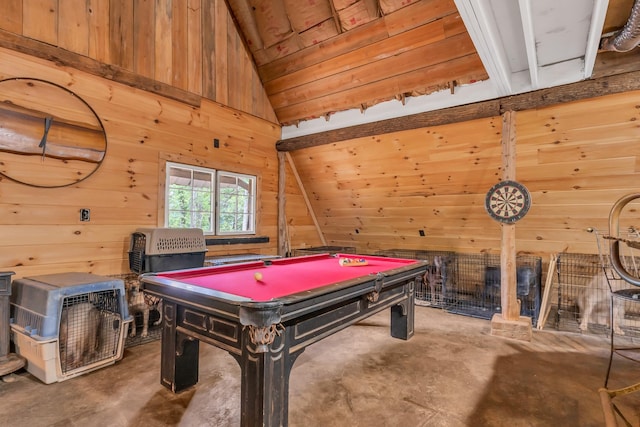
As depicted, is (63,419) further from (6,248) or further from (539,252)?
(539,252)

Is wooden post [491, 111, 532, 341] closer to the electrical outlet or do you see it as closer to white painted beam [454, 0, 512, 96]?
white painted beam [454, 0, 512, 96]

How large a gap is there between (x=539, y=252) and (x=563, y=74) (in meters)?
2.20

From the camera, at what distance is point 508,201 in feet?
11.5

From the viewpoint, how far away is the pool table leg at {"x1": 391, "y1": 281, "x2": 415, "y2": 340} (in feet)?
10.6

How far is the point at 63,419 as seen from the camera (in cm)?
196

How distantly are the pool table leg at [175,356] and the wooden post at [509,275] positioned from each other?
2964 mm

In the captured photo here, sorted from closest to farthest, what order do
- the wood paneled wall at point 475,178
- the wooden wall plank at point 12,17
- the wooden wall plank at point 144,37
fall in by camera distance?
the wooden wall plank at point 12,17 → the wood paneled wall at point 475,178 → the wooden wall plank at point 144,37

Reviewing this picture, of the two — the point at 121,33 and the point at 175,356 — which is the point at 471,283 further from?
the point at 121,33

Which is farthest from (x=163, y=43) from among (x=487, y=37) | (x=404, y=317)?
(x=404, y=317)

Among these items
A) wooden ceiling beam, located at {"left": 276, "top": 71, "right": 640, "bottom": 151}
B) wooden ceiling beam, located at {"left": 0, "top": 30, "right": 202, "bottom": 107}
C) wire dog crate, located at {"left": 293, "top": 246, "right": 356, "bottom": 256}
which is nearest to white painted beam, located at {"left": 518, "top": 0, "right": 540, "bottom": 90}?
wooden ceiling beam, located at {"left": 276, "top": 71, "right": 640, "bottom": 151}

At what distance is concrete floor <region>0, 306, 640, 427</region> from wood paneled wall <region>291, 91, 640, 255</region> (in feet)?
4.84

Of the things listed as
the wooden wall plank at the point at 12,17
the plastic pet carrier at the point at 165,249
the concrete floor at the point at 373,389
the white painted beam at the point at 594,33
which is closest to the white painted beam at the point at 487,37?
the white painted beam at the point at 594,33

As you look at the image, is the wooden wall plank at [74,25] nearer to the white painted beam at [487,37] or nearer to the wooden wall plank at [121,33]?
the wooden wall plank at [121,33]

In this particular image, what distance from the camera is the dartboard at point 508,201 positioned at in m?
3.41
